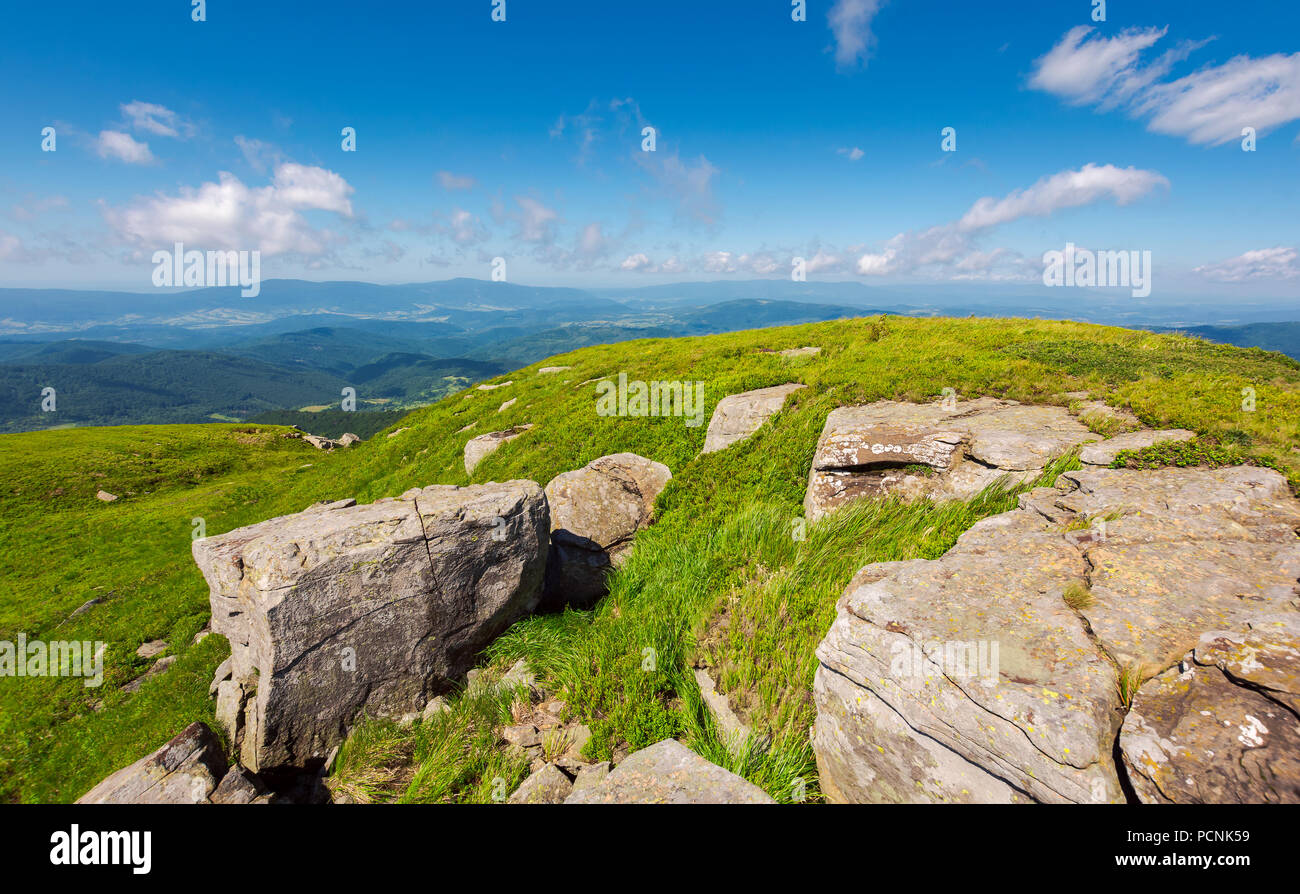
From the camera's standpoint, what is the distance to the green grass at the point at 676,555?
7.67 metres

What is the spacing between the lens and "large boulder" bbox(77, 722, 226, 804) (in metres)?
6.95

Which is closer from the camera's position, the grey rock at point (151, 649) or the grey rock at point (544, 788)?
the grey rock at point (544, 788)

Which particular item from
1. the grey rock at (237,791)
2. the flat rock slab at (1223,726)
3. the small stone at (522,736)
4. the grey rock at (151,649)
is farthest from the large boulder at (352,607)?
the flat rock slab at (1223,726)

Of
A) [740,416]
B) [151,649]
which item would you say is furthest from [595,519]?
[151,649]

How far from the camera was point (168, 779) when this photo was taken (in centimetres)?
711

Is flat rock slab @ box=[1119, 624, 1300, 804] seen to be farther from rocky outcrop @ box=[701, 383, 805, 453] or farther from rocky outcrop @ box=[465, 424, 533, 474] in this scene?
rocky outcrop @ box=[465, 424, 533, 474]

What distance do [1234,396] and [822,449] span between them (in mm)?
9436

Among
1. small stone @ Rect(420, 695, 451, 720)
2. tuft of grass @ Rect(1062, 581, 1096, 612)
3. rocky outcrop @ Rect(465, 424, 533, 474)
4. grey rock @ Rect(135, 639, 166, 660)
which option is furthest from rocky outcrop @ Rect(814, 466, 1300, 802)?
grey rock @ Rect(135, 639, 166, 660)

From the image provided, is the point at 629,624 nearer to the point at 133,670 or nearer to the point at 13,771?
the point at 13,771

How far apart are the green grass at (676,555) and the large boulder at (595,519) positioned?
0.82 m

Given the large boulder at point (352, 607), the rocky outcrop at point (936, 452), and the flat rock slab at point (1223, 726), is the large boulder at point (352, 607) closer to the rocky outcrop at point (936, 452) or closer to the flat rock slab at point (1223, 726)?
the rocky outcrop at point (936, 452)

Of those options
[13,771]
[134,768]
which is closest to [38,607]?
[13,771]
